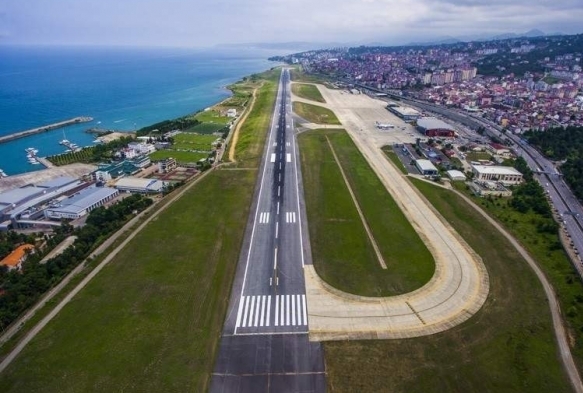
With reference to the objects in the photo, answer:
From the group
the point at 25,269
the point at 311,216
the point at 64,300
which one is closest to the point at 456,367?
the point at 311,216

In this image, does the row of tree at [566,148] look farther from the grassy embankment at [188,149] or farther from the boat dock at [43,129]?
the boat dock at [43,129]

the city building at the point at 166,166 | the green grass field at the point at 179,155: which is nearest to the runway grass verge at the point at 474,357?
A: the city building at the point at 166,166

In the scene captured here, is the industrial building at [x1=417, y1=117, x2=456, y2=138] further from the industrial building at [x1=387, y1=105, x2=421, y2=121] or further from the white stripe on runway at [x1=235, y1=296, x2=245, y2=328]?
the white stripe on runway at [x1=235, y1=296, x2=245, y2=328]

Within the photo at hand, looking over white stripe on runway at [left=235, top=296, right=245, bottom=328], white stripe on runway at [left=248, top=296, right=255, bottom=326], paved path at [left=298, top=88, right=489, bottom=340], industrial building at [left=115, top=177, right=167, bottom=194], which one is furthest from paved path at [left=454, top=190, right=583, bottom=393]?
industrial building at [left=115, top=177, right=167, bottom=194]

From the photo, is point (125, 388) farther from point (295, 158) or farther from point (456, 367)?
point (295, 158)

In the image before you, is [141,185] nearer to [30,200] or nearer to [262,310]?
[30,200]
